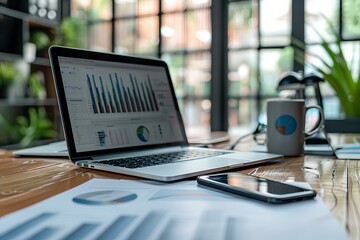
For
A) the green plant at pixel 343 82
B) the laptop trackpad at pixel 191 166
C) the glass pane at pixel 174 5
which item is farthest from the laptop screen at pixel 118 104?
the glass pane at pixel 174 5

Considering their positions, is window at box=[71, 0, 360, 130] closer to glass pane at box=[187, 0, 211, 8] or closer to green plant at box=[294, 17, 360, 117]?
glass pane at box=[187, 0, 211, 8]

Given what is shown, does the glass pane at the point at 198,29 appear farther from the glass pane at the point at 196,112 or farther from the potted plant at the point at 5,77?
the potted plant at the point at 5,77

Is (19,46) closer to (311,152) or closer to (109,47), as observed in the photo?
(109,47)

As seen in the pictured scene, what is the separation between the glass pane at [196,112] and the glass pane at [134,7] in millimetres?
882

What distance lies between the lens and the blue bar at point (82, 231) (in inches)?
12.9

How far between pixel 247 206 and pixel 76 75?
17.7 inches

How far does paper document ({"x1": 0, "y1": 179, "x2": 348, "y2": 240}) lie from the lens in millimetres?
334

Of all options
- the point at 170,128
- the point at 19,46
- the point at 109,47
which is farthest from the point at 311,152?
the point at 109,47

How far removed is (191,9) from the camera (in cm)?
355

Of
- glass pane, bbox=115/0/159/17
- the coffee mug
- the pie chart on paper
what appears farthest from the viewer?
glass pane, bbox=115/0/159/17

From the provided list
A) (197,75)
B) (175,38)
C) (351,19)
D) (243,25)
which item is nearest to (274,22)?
(243,25)

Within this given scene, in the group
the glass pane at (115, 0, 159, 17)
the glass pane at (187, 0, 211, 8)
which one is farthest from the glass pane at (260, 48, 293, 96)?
the glass pane at (115, 0, 159, 17)

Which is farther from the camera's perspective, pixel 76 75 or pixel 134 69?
pixel 134 69

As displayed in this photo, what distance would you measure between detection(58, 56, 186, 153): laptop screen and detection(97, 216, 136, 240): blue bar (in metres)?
0.35
